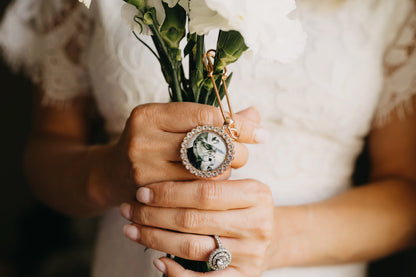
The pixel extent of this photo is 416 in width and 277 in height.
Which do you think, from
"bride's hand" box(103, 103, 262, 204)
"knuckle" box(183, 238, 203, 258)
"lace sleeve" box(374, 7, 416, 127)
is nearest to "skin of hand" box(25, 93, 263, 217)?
"bride's hand" box(103, 103, 262, 204)

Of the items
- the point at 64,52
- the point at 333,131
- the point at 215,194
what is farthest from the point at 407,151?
the point at 64,52

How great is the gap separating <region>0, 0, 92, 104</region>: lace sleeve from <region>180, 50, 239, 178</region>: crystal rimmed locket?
0.57 m

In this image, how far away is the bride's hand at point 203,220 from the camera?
1.69ft

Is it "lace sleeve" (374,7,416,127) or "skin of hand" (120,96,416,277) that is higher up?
"lace sleeve" (374,7,416,127)

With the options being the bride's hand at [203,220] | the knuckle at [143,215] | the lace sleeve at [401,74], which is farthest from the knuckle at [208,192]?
the lace sleeve at [401,74]

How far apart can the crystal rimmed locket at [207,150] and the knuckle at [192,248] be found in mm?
115

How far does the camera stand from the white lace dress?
794 mm

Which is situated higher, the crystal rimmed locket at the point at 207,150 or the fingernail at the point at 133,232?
the crystal rimmed locket at the point at 207,150

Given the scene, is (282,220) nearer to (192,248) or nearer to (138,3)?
(192,248)

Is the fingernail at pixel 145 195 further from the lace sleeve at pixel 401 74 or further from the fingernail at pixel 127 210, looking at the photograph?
the lace sleeve at pixel 401 74

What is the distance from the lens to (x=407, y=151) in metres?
0.83

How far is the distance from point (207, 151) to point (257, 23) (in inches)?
7.7

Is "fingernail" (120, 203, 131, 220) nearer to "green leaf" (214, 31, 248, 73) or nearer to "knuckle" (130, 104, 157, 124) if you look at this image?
"knuckle" (130, 104, 157, 124)

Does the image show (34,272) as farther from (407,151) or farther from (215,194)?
(407,151)
